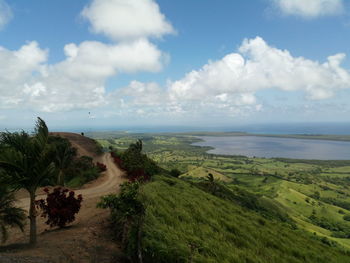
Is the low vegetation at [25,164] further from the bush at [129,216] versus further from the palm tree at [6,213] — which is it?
the bush at [129,216]

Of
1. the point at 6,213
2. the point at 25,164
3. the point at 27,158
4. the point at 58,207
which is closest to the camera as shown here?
the point at 25,164

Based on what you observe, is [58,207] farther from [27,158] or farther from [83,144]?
[83,144]

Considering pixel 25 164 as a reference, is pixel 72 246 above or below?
below

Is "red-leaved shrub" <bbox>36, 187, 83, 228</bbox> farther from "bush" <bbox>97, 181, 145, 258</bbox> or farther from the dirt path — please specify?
"bush" <bbox>97, 181, 145, 258</bbox>

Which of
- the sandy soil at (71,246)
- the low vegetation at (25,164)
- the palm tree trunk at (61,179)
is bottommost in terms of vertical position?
the palm tree trunk at (61,179)

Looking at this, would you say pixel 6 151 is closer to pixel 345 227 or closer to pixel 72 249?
pixel 72 249

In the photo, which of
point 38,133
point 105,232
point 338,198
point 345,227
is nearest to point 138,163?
A: point 105,232

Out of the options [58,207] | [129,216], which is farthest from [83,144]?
[129,216]

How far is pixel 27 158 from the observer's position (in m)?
8.41

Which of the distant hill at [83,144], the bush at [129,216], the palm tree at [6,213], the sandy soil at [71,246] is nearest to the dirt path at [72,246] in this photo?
the sandy soil at [71,246]

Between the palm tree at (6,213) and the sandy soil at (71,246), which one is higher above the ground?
the palm tree at (6,213)

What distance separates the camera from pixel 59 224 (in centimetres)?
1227

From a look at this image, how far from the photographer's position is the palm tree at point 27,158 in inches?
318

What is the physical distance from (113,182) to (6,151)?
2454cm
